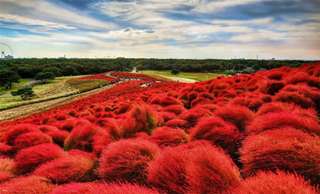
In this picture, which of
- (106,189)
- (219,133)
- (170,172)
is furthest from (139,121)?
(106,189)

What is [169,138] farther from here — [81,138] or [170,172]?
[81,138]

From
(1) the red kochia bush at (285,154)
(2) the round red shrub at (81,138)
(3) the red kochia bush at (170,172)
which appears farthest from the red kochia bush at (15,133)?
(1) the red kochia bush at (285,154)

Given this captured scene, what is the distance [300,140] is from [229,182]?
96cm

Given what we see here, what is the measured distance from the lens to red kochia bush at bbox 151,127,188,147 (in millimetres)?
4741

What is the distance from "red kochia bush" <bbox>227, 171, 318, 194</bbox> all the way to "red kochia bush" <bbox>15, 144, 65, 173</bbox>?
3405 mm

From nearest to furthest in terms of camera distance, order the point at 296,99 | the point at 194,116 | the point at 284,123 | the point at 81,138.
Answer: the point at 284,123
the point at 296,99
the point at 81,138
the point at 194,116

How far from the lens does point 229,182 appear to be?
2.59 m

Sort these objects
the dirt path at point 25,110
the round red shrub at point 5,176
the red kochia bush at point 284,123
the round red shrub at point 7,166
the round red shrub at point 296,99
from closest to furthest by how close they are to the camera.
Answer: the red kochia bush at point 284,123 → the round red shrub at point 5,176 → the round red shrub at point 7,166 → the round red shrub at point 296,99 → the dirt path at point 25,110

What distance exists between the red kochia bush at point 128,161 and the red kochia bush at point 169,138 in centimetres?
86

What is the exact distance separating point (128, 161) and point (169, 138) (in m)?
1.35

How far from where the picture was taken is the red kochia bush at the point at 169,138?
15.6 ft

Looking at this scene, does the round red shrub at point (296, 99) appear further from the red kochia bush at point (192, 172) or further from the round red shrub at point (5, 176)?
the round red shrub at point (5, 176)

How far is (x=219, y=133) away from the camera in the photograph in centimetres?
423

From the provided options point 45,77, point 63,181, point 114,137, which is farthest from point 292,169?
point 45,77
